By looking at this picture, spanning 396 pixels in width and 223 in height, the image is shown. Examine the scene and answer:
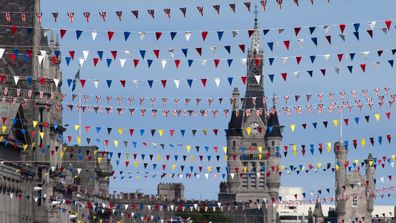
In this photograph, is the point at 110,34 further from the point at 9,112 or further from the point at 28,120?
the point at 28,120

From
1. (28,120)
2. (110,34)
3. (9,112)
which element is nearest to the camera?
(110,34)

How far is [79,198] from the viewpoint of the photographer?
14275cm

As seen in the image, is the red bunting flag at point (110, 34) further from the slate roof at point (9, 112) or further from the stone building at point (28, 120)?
the slate roof at point (9, 112)

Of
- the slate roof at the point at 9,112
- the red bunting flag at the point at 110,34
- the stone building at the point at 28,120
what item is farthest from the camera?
the stone building at the point at 28,120

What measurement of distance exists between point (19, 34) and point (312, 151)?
2756 centimetres

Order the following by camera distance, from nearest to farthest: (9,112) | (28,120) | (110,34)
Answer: (110,34) → (9,112) → (28,120)

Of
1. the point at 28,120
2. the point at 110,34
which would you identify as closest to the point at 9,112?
the point at 28,120

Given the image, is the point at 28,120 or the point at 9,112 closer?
the point at 9,112

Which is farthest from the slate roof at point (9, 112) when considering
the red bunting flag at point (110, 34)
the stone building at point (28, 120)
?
the red bunting flag at point (110, 34)

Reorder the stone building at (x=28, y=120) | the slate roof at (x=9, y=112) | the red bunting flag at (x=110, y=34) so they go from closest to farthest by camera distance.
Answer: the red bunting flag at (x=110, y=34) < the slate roof at (x=9, y=112) < the stone building at (x=28, y=120)

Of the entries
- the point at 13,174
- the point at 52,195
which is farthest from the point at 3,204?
the point at 52,195

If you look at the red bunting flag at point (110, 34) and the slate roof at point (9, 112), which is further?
the slate roof at point (9, 112)

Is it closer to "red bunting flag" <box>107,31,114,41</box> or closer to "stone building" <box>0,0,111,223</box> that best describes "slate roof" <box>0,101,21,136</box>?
"stone building" <box>0,0,111,223</box>

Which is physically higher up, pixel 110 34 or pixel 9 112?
pixel 9 112
